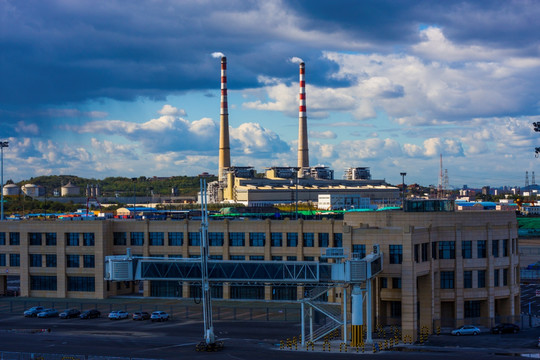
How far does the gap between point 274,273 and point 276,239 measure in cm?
2995

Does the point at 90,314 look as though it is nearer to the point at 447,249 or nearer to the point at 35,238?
the point at 35,238

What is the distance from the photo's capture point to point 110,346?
66.1m

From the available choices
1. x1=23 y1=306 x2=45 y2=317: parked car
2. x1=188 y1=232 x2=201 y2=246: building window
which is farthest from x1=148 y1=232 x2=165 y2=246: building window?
x1=23 y1=306 x2=45 y2=317: parked car

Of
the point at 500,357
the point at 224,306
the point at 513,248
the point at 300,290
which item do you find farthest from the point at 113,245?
the point at 500,357

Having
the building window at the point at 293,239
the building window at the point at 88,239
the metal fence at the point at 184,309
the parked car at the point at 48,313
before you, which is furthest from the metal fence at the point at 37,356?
the building window at the point at 293,239

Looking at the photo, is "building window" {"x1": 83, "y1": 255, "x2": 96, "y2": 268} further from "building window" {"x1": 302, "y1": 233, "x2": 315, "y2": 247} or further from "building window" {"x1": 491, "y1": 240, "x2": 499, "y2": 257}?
"building window" {"x1": 491, "y1": 240, "x2": 499, "y2": 257}

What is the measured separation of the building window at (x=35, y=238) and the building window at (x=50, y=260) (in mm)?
2188

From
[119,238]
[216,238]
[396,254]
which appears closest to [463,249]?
[396,254]

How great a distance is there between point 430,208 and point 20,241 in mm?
56125

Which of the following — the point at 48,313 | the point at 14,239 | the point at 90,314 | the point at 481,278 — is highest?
the point at 14,239

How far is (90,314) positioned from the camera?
280 feet

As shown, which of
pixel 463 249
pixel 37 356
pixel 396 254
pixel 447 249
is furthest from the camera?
pixel 463 249

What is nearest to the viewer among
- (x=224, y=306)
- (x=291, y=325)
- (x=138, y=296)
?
(x=291, y=325)

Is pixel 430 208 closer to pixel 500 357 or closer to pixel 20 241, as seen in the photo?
pixel 500 357
